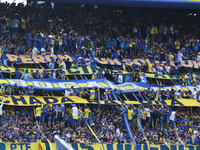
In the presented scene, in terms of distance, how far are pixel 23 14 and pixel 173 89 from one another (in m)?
11.6

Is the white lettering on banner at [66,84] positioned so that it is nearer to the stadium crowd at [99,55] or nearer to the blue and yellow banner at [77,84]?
the blue and yellow banner at [77,84]

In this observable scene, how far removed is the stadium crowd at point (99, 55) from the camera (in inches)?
939

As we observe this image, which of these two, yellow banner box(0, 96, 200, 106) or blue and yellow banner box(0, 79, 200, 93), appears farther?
blue and yellow banner box(0, 79, 200, 93)

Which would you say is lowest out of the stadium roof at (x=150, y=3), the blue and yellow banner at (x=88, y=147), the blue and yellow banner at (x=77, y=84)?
the blue and yellow banner at (x=88, y=147)

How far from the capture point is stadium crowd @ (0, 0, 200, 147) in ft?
78.2

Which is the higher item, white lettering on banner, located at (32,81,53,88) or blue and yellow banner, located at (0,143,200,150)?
white lettering on banner, located at (32,81,53,88)

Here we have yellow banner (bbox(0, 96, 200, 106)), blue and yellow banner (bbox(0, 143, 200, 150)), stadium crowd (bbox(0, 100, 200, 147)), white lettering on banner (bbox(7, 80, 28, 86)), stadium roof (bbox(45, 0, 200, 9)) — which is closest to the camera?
blue and yellow banner (bbox(0, 143, 200, 150))

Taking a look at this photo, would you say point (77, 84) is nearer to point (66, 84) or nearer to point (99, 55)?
point (66, 84)

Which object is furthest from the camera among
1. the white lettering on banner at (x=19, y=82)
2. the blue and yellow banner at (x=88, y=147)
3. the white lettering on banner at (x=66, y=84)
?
the white lettering on banner at (x=66, y=84)

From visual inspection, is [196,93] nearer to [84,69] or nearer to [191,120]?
[191,120]

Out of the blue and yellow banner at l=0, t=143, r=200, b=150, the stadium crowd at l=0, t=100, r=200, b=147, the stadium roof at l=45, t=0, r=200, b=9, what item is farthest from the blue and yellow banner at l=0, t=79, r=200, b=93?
the stadium roof at l=45, t=0, r=200, b=9

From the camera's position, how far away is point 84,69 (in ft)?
90.9

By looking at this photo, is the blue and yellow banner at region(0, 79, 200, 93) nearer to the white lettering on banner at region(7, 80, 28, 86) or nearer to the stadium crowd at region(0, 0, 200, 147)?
the white lettering on banner at region(7, 80, 28, 86)

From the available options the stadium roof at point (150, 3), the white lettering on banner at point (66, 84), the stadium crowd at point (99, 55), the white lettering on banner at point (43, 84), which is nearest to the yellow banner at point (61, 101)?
the stadium crowd at point (99, 55)
